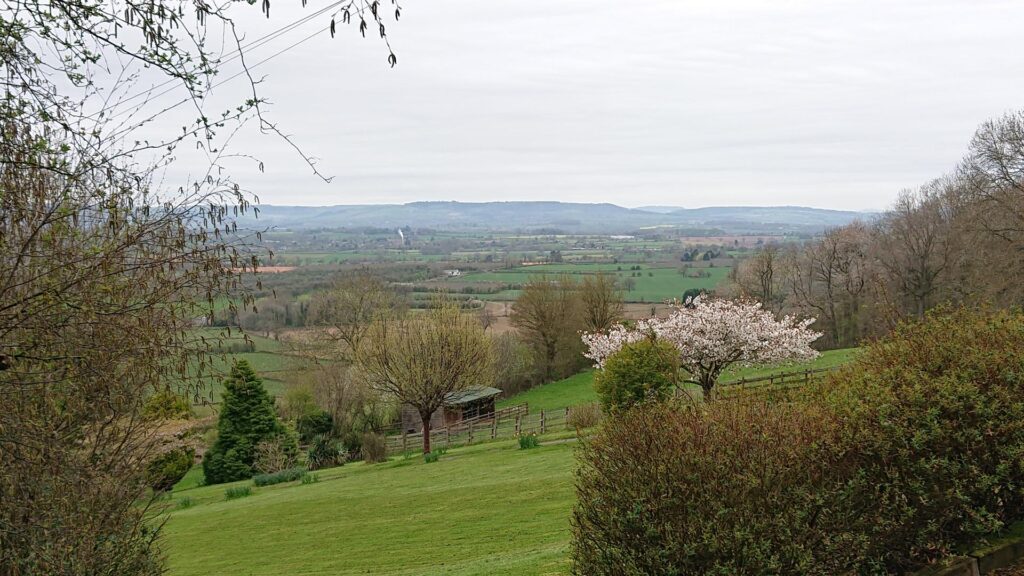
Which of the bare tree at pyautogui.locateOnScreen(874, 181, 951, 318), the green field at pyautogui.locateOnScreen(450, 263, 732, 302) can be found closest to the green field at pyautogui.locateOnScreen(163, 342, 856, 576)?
the bare tree at pyautogui.locateOnScreen(874, 181, 951, 318)

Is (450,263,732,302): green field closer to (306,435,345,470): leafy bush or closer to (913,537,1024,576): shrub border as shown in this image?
(306,435,345,470): leafy bush

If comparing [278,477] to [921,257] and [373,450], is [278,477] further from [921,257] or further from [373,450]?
[921,257]

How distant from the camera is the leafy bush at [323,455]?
31.4 m

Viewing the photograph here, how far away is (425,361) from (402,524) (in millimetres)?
14247

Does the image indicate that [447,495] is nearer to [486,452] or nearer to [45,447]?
[486,452]

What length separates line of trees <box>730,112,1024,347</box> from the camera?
1126 inches

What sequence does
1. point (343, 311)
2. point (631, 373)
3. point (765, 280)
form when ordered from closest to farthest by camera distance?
point (631, 373), point (343, 311), point (765, 280)

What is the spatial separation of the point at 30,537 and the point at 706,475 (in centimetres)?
505

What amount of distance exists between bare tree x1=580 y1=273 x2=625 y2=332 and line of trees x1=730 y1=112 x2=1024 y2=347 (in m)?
7.84

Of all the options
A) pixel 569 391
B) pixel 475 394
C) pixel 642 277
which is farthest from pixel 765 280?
pixel 642 277

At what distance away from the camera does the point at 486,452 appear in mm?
24875

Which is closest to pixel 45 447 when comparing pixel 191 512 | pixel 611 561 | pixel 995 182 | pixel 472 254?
pixel 611 561

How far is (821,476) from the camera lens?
19.0ft

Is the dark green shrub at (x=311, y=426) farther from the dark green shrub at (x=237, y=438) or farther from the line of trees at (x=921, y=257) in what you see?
the line of trees at (x=921, y=257)
